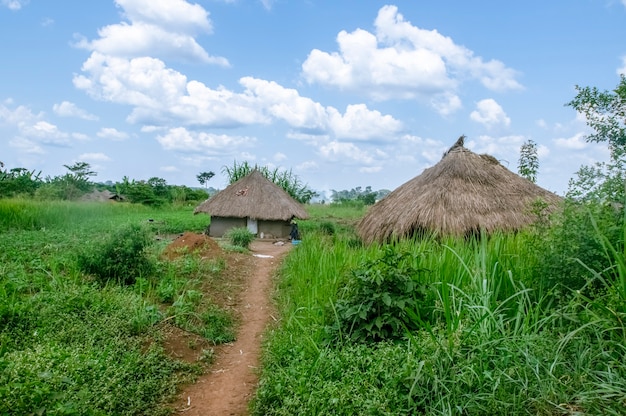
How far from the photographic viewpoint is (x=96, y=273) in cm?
634

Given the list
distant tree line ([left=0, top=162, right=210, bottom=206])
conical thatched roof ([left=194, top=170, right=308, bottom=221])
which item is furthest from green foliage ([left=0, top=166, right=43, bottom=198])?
conical thatched roof ([left=194, top=170, right=308, bottom=221])

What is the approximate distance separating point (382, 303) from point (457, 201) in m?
6.86

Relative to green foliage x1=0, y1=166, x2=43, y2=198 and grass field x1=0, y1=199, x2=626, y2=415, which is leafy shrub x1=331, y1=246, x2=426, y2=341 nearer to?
grass field x1=0, y1=199, x2=626, y2=415

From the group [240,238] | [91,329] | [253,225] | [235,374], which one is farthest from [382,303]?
[253,225]

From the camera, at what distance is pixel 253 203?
679 inches

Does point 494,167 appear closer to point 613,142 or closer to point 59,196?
point 613,142

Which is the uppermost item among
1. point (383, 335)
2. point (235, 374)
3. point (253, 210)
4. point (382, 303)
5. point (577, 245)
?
point (253, 210)

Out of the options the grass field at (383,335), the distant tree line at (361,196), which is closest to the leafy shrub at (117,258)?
the grass field at (383,335)

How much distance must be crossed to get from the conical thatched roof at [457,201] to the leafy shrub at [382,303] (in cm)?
578

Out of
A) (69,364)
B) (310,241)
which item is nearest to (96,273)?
(69,364)

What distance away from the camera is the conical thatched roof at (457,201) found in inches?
392

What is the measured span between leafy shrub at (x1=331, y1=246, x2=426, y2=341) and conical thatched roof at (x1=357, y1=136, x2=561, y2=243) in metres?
5.78

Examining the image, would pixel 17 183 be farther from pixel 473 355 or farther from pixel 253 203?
pixel 473 355

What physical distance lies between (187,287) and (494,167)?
794 centimetres
